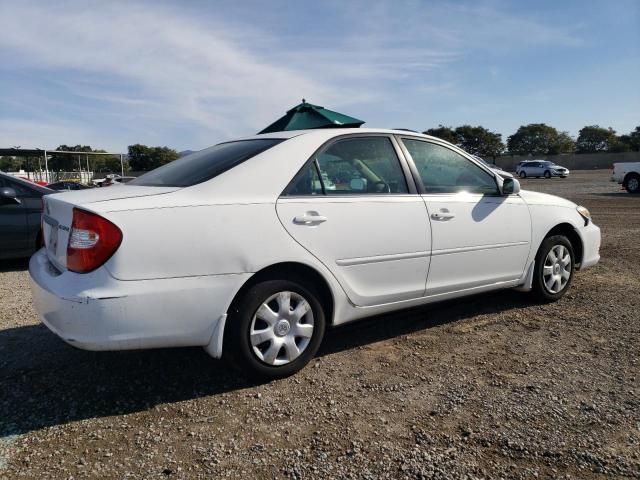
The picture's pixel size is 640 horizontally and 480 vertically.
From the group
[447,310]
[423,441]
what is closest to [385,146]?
[447,310]

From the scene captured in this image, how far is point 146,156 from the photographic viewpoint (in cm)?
8456

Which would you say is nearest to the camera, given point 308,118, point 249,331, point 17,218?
point 249,331

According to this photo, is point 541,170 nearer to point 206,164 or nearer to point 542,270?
point 542,270

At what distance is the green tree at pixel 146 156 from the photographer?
83312 millimetres

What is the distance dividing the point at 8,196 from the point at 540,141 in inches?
4124

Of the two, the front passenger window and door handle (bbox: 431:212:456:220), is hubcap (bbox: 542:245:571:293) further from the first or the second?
door handle (bbox: 431:212:456:220)

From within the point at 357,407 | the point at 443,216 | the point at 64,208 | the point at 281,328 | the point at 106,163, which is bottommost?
the point at 357,407

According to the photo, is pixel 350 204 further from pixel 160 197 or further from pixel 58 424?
pixel 58 424

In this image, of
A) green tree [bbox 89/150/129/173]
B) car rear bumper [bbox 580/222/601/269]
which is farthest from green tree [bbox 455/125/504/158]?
car rear bumper [bbox 580/222/601/269]

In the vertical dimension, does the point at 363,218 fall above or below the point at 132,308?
above

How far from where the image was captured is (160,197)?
2.71 meters

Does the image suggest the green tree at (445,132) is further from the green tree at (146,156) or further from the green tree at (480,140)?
the green tree at (146,156)

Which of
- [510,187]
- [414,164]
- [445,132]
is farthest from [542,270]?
[445,132]

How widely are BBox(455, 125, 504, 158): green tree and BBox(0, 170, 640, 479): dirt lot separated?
289ft
